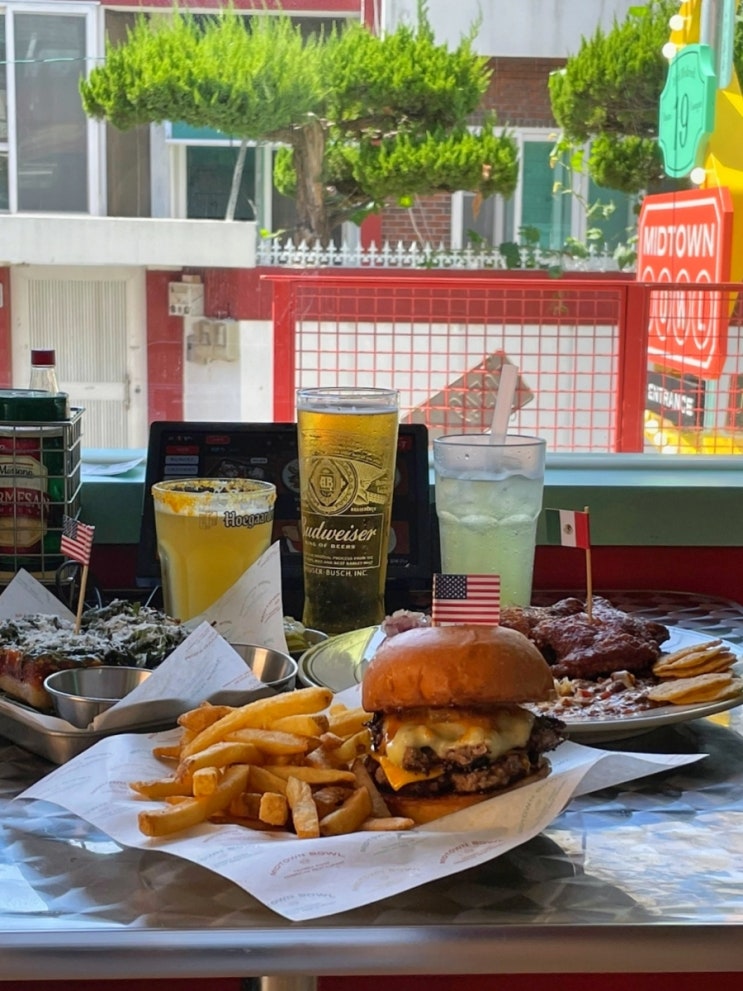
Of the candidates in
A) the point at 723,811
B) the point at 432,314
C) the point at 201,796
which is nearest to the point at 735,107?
the point at 432,314

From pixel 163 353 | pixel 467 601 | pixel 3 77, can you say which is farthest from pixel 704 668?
pixel 3 77

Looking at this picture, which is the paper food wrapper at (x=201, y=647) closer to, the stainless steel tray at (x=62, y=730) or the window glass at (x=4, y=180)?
the stainless steel tray at (x=62, y=730)

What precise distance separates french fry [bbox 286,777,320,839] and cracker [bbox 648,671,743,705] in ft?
1.55

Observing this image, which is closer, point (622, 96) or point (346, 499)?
point (346, 499)

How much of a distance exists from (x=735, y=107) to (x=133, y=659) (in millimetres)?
1738

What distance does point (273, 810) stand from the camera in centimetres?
105

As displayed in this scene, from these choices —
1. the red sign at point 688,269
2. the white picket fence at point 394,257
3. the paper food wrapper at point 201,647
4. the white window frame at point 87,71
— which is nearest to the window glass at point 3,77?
the white window frame at point 87,71

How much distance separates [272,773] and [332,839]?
0.14 m

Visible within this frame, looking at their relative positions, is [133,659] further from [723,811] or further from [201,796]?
[723,811]

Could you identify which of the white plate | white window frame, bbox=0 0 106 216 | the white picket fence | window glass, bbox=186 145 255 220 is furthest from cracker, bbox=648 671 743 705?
white window frame, bbox=0 0 106 216

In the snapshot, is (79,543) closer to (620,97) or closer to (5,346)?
(5,346)

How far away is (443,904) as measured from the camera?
952 millimetres

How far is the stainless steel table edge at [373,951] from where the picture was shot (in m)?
0.87

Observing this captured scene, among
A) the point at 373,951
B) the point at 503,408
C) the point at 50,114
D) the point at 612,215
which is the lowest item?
the point at 373,951
